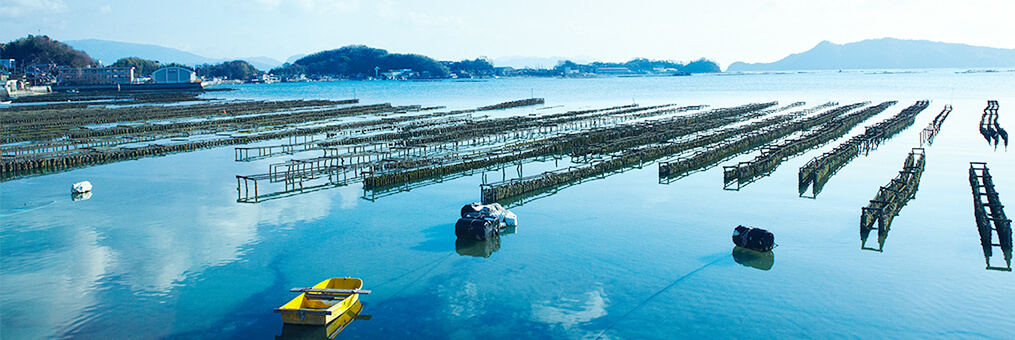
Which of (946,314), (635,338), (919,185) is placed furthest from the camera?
(919,185)

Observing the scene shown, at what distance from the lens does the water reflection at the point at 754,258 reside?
72.8 feet

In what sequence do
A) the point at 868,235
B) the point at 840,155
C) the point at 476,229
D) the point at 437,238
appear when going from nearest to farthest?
the point at 476,229 < the point at 868,235 < the point at 437,238 < the point at 840,155

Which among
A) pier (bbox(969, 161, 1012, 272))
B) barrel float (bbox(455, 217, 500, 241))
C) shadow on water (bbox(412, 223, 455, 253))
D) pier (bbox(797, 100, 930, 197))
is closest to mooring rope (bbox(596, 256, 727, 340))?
barrel float (bbox(455, 217, 500, 241))

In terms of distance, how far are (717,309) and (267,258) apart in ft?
50.2

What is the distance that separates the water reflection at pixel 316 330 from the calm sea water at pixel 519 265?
1.49ft

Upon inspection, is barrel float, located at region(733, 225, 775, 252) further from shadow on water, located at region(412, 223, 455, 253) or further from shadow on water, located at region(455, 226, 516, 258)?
shadow on water, located at region(412, 223, 455, 253)

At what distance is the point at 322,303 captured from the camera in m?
18.0

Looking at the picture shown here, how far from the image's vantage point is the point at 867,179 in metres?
36.7

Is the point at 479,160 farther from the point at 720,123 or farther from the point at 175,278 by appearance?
the point at 720,123

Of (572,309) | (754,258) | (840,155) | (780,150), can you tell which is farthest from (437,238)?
(840,155)

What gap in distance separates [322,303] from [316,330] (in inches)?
41.3

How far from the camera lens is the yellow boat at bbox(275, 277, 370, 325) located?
17109 mm

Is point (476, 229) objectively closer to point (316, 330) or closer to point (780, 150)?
point (316, 330)

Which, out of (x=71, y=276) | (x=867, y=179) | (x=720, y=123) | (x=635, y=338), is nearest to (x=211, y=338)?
(x=71, y=276)
